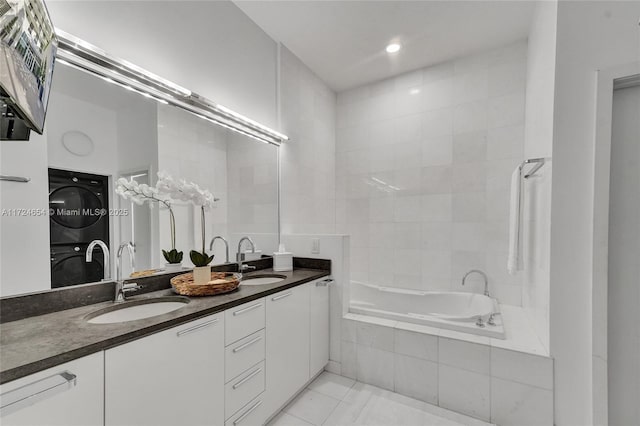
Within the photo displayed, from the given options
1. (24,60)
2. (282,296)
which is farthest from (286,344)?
(24,60)

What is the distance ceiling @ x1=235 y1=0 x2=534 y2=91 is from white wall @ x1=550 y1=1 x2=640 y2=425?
35.4 inches

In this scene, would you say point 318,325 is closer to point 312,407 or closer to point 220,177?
point 312,407

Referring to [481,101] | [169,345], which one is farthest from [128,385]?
[481,101]

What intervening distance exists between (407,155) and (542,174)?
4.53ft

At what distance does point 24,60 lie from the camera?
2.24 ft

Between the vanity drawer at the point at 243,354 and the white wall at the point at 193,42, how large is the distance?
5.16 feet

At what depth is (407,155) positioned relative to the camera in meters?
3.00

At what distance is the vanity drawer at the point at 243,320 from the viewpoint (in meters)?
1.31

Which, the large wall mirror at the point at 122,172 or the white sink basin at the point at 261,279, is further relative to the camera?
the white sink basin at the point at 261,279

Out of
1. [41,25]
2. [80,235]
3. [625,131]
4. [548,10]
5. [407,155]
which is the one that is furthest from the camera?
[407,155]

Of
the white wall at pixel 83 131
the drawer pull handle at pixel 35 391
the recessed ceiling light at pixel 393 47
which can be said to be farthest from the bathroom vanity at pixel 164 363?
the recessed ceiling light at pixel 393 47

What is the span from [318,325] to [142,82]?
1879mm

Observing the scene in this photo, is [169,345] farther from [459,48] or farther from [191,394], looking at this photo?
[459,48]

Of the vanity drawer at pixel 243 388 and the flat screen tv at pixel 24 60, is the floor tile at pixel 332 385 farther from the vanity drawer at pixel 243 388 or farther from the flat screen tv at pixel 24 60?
the flat screen tv at pixel 24 60
